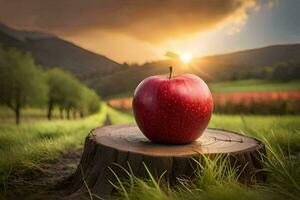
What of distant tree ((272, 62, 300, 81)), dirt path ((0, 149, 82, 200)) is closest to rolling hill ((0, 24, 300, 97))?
distant tree ((272, 62, 300, 81))

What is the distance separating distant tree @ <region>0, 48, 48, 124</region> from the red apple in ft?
36.0

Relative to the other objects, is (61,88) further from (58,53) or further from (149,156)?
(149,156)

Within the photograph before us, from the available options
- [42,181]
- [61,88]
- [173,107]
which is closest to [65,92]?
[61,88]

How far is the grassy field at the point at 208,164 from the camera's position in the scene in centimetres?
254

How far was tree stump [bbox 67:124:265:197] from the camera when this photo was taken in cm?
295

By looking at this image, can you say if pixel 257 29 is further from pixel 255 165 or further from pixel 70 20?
pixel 255 165

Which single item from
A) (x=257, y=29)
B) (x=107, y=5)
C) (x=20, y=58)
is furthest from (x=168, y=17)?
(x=20, y=58)

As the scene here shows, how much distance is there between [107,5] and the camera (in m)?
8.38

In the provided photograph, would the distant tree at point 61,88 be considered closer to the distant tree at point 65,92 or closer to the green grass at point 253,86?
A: the distant tree at point 65,92

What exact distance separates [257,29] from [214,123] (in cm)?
282

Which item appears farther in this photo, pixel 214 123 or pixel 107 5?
pixel 107 5

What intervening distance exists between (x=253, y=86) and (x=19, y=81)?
801 centimetres

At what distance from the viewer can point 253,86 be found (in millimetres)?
9953

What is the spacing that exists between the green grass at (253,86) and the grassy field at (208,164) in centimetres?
209
